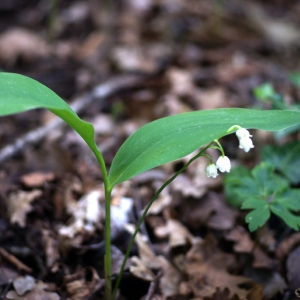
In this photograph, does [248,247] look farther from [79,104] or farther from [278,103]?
[79,104]

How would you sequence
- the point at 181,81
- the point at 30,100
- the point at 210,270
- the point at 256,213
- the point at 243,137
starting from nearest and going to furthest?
1. the point at 30,100
2. the point at 243,137
3. the point at 256,213
4. the point at 210,270
5. the point at 181,81

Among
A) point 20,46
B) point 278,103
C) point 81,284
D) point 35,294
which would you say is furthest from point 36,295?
point 20,46

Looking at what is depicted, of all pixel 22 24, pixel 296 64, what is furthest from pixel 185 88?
pixel 22 24

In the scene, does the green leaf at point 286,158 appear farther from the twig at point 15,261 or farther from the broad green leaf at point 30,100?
the twig at point 15,261

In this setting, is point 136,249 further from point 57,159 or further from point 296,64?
point 296,64

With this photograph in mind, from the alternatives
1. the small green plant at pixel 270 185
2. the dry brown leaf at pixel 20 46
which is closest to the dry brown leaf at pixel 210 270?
the small green plant at pixel 270 185
